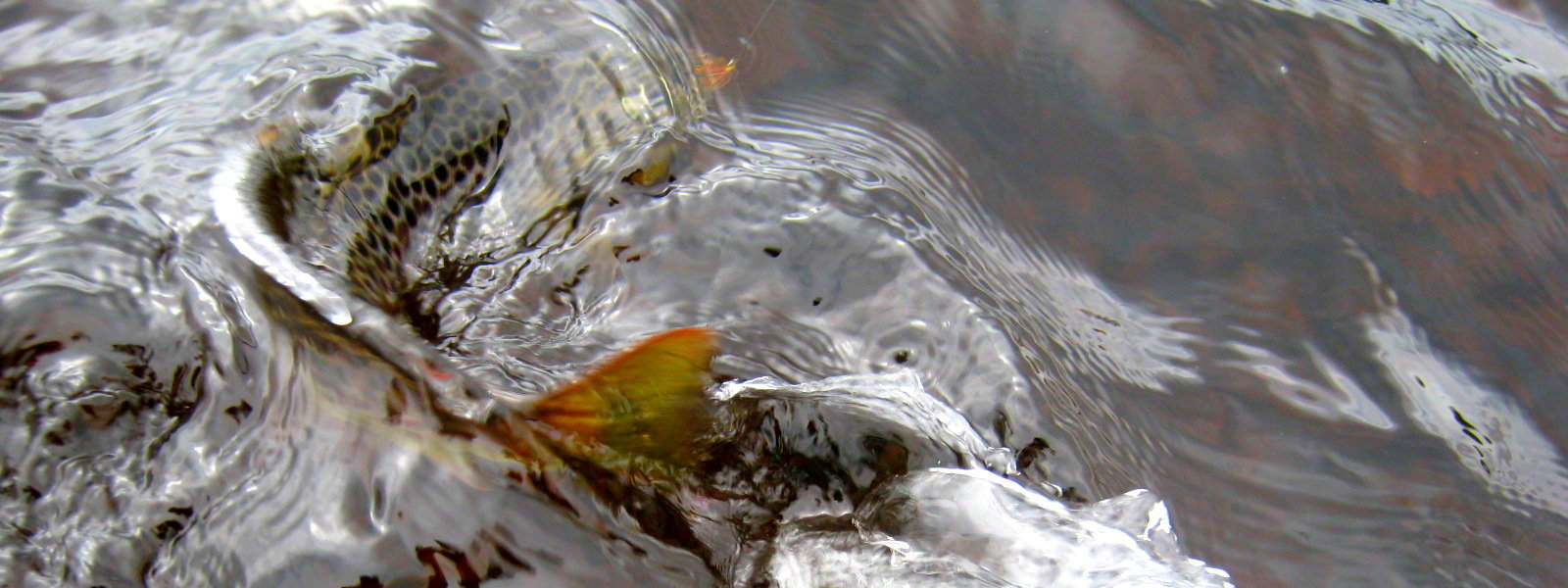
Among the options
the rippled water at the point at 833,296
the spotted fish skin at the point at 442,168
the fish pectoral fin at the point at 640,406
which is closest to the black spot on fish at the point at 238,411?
the rippled water at the point at 833,296

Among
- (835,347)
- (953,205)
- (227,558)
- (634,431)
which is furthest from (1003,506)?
(227,558)

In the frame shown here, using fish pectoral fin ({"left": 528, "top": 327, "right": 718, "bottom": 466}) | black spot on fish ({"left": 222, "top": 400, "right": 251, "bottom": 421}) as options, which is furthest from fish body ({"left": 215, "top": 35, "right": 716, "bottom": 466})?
black spot on fish ({"left": 222, "top": 400, "right": 251, "bottom": 421})

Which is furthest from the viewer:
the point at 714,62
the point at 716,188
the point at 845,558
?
the point at 714,62

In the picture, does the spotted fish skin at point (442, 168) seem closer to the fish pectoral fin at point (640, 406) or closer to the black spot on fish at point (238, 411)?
the black spot on fish at point (238, 411)

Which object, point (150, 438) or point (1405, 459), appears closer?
point (150, 438)

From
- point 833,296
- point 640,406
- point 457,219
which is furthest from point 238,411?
point 833,296

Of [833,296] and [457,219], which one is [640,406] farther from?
[457,219]

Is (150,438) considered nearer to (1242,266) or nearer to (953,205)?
(953,205)
